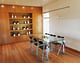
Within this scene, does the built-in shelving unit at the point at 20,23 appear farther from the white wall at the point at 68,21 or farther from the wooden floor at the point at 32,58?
the wooden floor at the point at 32,58

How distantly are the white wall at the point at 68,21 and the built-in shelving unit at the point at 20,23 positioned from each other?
217 centimetres

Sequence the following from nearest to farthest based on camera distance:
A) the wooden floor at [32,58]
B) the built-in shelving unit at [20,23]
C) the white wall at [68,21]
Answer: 1. the wooden floor at [32,58]
2. the white wall at [68,21]
3. the built-in shelving unit at [20,23]

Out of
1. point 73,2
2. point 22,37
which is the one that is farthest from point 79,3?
point 22,37

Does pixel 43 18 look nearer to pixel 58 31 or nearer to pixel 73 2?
pixel 58 31

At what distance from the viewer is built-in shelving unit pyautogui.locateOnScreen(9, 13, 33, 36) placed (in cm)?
647

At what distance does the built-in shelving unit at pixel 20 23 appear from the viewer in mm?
6466

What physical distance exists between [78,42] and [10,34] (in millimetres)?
→ 4641

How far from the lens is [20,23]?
22.2 ft

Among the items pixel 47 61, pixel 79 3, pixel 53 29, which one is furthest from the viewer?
pixel 53 29

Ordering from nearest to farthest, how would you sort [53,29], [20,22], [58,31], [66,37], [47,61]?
1. [47,61]
2. [66,37]
3. [58,31]
4. [53,29]
5. [20,22]

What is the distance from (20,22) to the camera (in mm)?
6793

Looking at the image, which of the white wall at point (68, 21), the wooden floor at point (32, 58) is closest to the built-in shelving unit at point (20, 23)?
the white wall at point (68, 21)

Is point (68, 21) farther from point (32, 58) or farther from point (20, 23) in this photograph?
point (20, 23)

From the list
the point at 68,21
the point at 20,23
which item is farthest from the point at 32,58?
the point at 20,23
